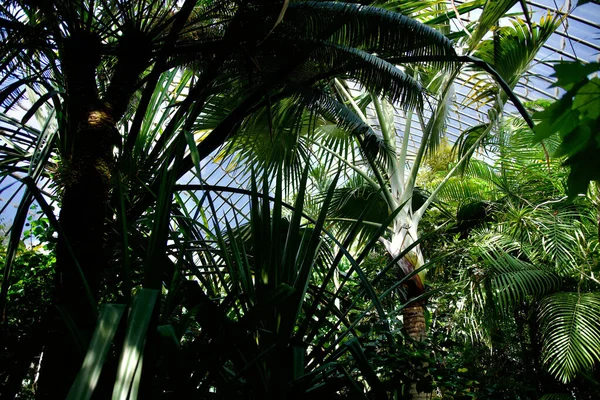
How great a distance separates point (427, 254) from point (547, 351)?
8.92 ft

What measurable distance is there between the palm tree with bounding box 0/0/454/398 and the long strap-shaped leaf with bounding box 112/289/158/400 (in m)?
0.34

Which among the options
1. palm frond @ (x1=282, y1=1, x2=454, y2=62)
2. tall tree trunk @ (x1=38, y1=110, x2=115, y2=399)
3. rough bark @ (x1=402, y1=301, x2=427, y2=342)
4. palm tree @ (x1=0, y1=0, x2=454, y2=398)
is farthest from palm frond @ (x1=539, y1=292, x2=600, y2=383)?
tall tree trunk @ (x1=38, y1=110, x2=115, y2=399)

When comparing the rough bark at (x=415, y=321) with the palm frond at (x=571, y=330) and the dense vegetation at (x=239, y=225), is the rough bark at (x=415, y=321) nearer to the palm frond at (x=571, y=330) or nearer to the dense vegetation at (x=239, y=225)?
the dense vegetation at (x=239, y=225)

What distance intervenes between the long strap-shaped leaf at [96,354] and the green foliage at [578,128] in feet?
2.71

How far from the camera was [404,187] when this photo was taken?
5164 mm

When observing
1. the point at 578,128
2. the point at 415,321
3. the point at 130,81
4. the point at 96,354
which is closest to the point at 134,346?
the point at 96,354

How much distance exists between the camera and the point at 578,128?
3.00 ft

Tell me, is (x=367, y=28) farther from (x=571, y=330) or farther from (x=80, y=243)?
(x=571, y=330)

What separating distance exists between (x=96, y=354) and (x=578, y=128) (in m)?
0.90

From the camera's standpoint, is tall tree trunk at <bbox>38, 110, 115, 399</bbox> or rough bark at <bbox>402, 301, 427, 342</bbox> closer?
tall tree trunk at <bbox>38, 110, 115, 399</bbox>

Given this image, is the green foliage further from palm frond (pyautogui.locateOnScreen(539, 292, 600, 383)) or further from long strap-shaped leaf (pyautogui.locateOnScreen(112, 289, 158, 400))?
palm frond (pyautogui.locateOnScreen(539, 292, 600, 383))

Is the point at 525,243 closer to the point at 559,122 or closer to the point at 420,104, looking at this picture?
the point at 420,104

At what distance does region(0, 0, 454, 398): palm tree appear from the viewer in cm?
181

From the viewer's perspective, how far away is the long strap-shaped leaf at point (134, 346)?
0.88 meters
